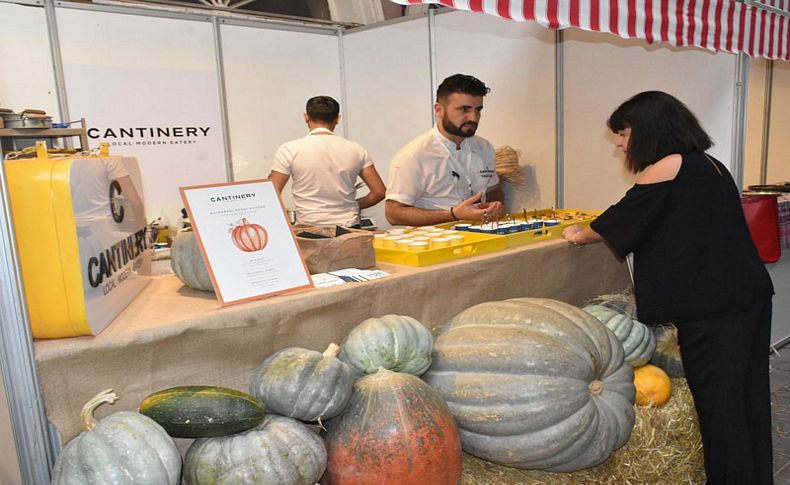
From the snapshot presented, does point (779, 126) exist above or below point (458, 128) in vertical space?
below

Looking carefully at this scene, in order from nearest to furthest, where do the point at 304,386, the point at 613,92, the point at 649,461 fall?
the point at 304,386 < the point at 649,461 < the point at 613,92

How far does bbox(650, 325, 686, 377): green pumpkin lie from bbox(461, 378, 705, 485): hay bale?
7cm

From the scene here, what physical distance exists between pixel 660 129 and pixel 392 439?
5.35 feet

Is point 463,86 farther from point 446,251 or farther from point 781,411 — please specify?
point 781,411

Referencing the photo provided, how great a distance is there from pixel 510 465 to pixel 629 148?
138cm

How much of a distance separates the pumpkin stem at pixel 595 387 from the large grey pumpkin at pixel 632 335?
0.46m

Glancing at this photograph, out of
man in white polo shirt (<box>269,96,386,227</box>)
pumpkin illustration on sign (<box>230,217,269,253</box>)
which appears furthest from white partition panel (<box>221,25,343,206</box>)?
pumpkin illustration on sign (<box>230,217,269,253</box>)

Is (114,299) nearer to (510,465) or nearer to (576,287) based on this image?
(510,465)

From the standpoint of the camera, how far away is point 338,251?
2182 mm

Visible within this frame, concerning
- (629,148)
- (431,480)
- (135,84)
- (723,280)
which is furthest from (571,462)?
(135,84)

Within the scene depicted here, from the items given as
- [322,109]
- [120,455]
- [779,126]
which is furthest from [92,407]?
[779,126]

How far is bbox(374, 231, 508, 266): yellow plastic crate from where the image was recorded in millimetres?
2333

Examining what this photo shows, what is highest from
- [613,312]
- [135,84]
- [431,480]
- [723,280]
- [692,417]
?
[135,84]

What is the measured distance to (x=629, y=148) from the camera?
8.41 ft
